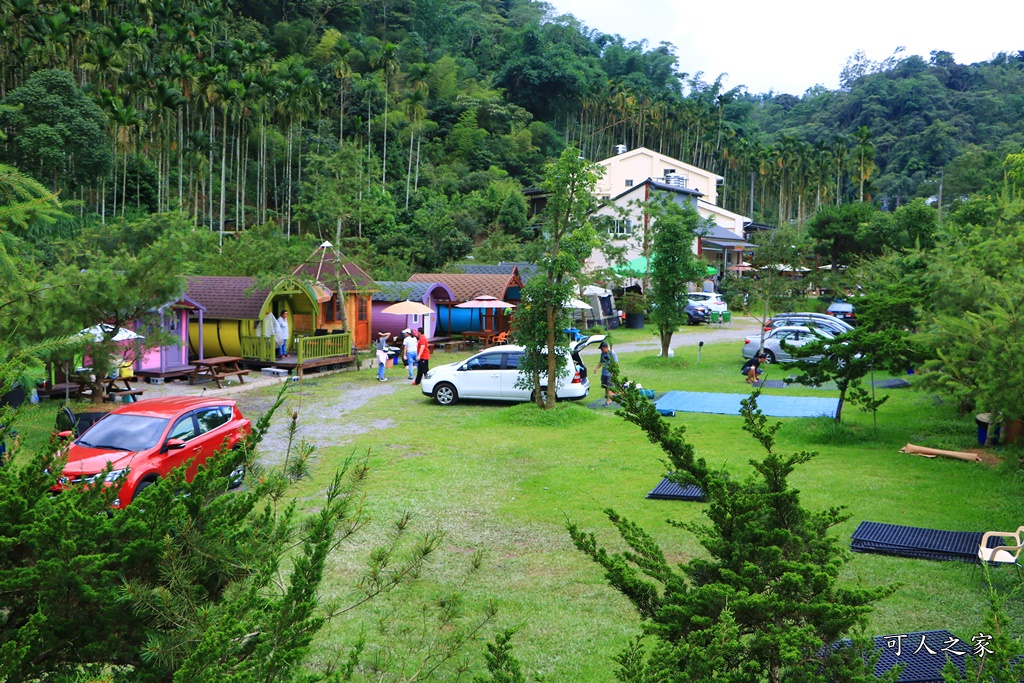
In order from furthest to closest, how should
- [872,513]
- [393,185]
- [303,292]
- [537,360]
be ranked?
[393,185] < [303,292] < [537,360] < [872,513]

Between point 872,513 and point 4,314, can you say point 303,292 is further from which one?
point 872,513

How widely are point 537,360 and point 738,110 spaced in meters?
95.0

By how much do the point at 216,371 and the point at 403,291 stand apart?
10.1m

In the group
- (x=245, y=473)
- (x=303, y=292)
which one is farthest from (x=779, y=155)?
(x=245, y=473)

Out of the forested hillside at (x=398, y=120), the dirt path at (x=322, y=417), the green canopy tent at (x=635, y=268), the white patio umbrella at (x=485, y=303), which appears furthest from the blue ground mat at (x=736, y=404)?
the green canopy tent at (x=635, y=268)

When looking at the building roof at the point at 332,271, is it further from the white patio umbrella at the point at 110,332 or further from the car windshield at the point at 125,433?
the car windshield at the point at 125,433

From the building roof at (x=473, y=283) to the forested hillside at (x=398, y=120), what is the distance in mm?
3617

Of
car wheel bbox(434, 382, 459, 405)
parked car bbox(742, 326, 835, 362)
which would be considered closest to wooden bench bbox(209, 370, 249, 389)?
car wheel bbox(434, 382, 459, 405)

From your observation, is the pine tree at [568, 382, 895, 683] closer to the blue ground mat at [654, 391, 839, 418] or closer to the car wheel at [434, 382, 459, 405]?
the blue ground mat at [654, 391, 839, 418]

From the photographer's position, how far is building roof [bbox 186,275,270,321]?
78.1ft

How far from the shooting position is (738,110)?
340 ft

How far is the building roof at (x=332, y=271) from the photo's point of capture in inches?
1073

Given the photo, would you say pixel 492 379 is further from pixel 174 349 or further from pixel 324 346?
pixel 174 349

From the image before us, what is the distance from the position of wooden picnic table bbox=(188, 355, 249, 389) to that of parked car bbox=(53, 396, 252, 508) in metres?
9.85
